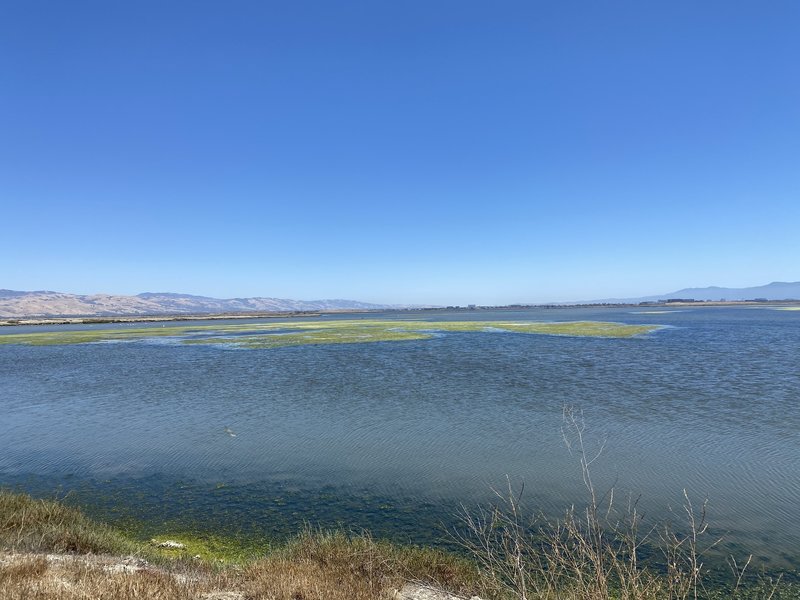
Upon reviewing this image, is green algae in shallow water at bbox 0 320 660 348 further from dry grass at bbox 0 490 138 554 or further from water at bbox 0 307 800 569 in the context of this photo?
dry grass at bbox 0 490 138 554

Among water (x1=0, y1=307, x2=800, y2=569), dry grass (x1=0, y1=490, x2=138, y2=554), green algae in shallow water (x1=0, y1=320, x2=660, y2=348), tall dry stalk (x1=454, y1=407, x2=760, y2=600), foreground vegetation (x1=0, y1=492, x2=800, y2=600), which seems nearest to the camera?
foreground vegetation (x1=0, y1=492, x2=800, y2=600)

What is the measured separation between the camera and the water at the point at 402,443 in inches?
416

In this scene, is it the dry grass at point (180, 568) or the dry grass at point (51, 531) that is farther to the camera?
the dry grass at point (51, 531)

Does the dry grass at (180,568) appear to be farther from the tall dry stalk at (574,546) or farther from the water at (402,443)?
the water at (402,443)

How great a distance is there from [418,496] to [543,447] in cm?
526

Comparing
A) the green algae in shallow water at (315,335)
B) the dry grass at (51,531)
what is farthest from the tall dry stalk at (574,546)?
the green algae in shallow water at (315,335)

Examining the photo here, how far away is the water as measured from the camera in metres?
10.6

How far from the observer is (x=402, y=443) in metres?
15.1

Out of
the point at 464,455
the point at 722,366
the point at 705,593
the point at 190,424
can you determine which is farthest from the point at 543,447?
the point at 722,366

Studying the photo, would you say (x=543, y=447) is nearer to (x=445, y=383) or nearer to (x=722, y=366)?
(x=445, y=383)

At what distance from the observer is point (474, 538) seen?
363 inches

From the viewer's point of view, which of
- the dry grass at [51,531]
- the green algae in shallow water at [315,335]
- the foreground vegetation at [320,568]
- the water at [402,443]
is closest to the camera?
the foreground vegetation at [320,568]

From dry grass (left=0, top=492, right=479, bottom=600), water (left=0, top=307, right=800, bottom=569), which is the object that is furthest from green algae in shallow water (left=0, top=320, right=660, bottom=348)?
dry grass (left=0, top=492, right=479, bottom=600)

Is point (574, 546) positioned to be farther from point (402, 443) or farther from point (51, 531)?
point (51, 531)
